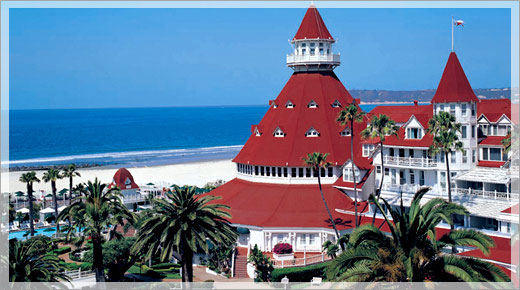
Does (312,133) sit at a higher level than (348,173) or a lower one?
higher

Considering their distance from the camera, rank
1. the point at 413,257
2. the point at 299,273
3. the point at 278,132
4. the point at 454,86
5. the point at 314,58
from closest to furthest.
Result: the point at 413,257, the point at 299,273, the point at 454,86, the point at 278,132, the point at 314,58

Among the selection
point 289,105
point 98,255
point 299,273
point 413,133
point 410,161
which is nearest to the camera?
point 98,255

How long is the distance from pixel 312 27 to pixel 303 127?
36.4 feet

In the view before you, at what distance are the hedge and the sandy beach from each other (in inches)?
1945

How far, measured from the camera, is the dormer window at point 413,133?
49062 mm

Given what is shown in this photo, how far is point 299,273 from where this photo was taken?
43.6 m

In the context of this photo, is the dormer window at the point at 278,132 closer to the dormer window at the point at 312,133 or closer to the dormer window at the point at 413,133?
the dormer window at the point at 312,133

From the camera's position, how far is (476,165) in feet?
155

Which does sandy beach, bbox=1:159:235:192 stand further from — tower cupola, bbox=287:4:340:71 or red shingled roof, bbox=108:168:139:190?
tower cupola, bbox=287:4:340:71

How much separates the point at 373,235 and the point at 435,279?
3.33 m

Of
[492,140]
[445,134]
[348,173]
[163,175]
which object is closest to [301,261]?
[348,173]

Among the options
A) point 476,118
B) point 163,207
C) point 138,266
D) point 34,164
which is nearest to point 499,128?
point 476,118

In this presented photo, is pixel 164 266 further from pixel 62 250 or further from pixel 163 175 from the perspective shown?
pixel 163 175

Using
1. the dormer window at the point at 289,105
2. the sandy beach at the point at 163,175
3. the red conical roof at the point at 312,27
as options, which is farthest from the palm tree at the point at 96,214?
the sandy beach at the point at 163,175
